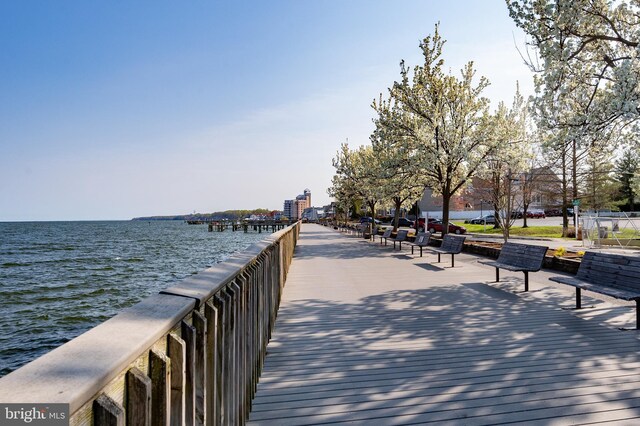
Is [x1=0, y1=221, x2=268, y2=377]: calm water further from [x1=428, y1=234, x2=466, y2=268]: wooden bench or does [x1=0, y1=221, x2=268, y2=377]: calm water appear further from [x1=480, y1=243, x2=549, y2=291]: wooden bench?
[x1=428, y1=234, x2=466, y2=268]: wooden bench

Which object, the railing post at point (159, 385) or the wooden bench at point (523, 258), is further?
the wooden bench at point (523, 258)

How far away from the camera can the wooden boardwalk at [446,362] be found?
3705mm

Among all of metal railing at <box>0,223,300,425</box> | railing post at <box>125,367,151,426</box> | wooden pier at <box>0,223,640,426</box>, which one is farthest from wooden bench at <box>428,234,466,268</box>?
railing post at <box>125,367,151,426</box>

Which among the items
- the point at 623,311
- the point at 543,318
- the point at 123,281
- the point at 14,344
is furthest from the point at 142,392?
the point at 123,281

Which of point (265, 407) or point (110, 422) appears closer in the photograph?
point (110, 422)

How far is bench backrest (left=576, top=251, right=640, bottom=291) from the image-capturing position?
21.4 ft

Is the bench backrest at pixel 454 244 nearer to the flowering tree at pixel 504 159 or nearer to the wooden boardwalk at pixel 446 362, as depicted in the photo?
the wooden boardwalk at pixel 446 362

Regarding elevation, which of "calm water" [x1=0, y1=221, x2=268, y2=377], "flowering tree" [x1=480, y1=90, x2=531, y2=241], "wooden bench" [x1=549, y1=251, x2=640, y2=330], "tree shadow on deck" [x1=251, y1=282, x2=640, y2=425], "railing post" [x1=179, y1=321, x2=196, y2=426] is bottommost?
"calm water" [x1=0, y1=221, x2=268, y2=377]

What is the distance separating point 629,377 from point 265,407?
3.71 meters

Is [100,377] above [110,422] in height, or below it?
above

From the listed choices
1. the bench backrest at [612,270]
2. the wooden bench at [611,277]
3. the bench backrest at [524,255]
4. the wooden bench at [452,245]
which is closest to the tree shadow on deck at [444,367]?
the wooden bench at [611,277]

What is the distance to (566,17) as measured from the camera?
11586 mm

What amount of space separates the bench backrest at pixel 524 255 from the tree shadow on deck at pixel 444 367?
172 centimetres

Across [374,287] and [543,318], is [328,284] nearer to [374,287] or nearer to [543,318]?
[374,287]
